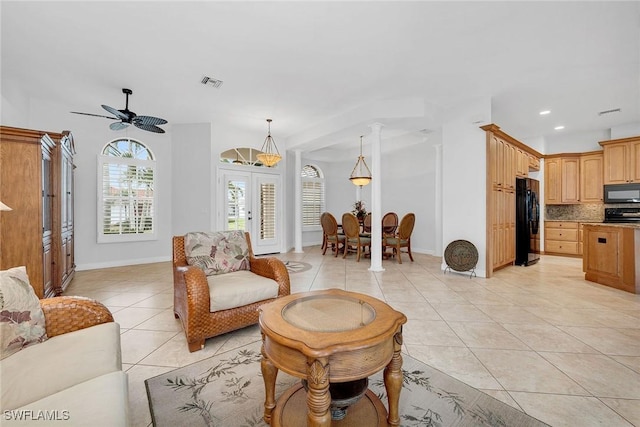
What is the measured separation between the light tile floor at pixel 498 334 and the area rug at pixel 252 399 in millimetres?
101

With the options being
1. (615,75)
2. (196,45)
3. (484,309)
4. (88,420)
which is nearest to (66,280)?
(196,45)

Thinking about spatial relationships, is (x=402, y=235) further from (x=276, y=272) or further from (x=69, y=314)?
(x=69, y=314)

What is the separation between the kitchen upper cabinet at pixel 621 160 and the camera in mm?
5353

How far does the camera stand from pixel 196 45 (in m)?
3.07

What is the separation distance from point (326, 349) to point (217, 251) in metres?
1.97

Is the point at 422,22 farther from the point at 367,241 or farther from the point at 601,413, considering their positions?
the point at 367,241

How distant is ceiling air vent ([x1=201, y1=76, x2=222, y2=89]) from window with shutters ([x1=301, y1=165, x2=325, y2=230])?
14.8ft

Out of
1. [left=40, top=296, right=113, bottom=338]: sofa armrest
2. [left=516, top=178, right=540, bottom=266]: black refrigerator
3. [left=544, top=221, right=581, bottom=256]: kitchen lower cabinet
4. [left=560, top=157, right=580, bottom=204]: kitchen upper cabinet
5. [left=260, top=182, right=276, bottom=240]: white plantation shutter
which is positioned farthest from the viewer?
[left=260, top=182, right=276, bottom=240]: white plantation shutter

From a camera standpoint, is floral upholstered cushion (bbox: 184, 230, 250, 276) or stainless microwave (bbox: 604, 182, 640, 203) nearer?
floral upholstered cushion (bbox: 184, 230, 250, 276)

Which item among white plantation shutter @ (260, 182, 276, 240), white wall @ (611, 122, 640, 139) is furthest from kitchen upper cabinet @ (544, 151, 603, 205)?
white plantation shutter @ (260, 182, 276, 240)

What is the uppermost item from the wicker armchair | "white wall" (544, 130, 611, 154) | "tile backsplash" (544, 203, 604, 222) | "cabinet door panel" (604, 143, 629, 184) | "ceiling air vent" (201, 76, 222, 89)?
"ceiling air vent" (201, 76, 222, 89)

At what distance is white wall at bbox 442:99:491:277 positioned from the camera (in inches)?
172

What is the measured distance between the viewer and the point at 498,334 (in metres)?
2.43

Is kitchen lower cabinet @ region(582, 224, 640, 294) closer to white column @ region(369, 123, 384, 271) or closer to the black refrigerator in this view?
the black refrigerator
